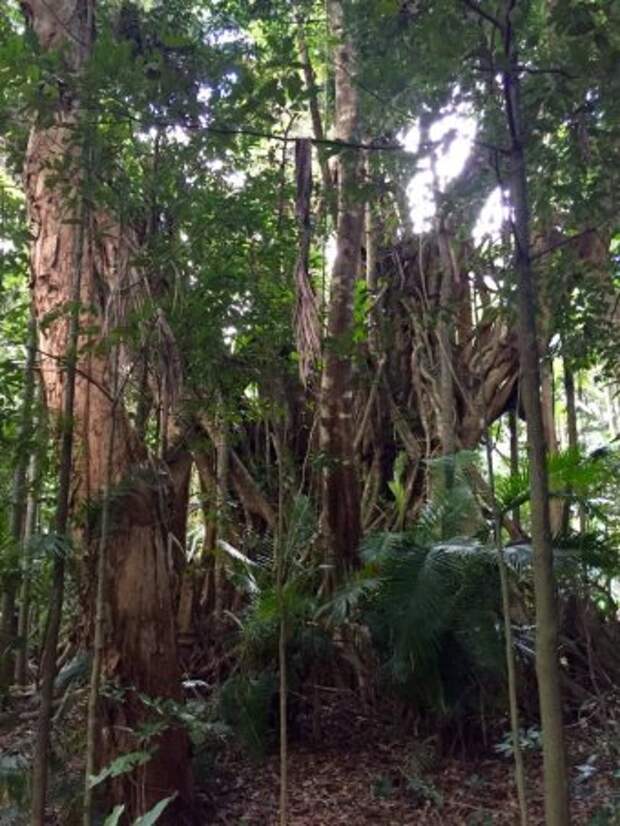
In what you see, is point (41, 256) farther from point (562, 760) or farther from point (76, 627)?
point (562, 760)

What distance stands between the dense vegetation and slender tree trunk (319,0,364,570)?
0.03m

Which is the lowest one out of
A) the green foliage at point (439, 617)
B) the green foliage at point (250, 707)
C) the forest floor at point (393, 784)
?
the forest floor at point (393, 784)

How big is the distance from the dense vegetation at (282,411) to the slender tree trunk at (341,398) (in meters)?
0.03

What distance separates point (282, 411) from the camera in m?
4.70

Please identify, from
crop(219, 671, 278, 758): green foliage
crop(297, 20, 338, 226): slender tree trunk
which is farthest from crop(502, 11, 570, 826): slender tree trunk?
crop(219, 671, 278, 758): green foliage

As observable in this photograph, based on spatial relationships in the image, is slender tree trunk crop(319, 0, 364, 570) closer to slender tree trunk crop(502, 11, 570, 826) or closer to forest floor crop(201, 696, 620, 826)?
forest floor crop(201, 696, 620, 826)

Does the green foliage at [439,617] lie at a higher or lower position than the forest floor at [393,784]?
higher

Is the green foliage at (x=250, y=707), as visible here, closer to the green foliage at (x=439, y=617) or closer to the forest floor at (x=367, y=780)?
the forest floor at (x=367, y=780)

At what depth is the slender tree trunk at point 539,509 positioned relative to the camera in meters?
2.11

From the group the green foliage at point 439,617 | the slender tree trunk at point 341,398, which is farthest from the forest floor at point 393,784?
the slender tree trunk at point 341,398

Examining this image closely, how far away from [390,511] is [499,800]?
312 centimetres

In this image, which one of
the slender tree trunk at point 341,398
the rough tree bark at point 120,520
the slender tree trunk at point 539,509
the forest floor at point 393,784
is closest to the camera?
the slender tree trunk at point 539,509

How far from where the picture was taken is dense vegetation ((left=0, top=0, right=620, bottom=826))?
9.27 ft

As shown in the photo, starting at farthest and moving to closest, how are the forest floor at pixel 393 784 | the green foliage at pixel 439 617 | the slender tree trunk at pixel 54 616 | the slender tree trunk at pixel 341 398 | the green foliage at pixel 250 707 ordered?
the slender tree trunk at pixel 341 398
the green foliage at pixel 250 707
the green foliage at pixel 439 617
the forest floor at pixel 393 784
the slender tree trunk at pixel 54 616
